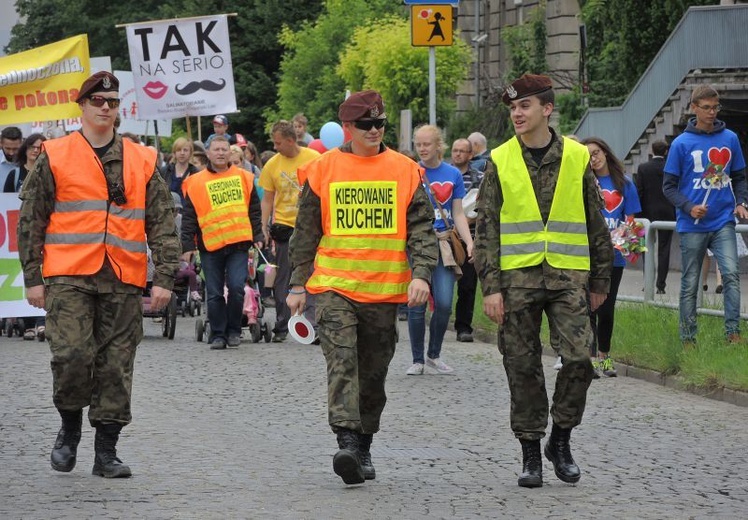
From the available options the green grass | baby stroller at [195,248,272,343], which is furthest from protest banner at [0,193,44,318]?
the green grass

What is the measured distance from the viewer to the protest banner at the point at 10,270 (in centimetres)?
1711

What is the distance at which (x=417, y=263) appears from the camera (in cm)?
853

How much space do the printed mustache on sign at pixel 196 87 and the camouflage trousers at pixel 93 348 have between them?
1501 centimetres

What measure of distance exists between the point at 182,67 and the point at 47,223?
1529cm

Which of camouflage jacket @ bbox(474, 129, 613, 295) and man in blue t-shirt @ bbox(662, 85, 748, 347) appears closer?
camouflage jacket @ bbox(474, 129, 613, 295)

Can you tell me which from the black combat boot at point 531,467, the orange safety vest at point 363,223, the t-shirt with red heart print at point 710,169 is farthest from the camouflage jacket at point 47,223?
the t-shirt with red heart print at point 710,169

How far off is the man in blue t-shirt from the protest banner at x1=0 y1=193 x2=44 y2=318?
21.7 feet

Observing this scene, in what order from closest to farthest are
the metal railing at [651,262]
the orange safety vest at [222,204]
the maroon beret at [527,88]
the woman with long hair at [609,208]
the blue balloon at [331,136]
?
1. the maroon beret at [527,88]
2. the woman with long hair at [609,208]
3. the orange safety vest at [222,204]
4. the metal railing at [651,262]
5. the blue balloon at [331,136]

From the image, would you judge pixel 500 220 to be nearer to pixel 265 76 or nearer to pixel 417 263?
pixel 417 263

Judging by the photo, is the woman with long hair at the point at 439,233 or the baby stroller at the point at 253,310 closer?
the woman with long hair at the point at 439,233

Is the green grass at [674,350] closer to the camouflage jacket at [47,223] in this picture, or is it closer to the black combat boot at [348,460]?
the black combat boot at [348,460]

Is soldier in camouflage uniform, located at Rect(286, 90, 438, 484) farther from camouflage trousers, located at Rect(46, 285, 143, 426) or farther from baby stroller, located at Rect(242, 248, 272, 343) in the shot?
baby stroller, located at Rect(242, 248, 272, 343)

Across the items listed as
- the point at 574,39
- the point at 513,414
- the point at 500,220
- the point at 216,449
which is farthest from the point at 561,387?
the point at 574,39

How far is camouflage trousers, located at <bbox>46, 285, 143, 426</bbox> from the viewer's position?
8.56m
